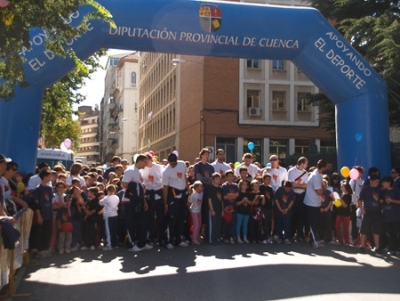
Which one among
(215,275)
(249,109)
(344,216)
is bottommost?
(215,275)

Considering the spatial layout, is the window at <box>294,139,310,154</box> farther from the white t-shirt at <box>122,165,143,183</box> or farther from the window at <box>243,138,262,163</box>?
the white t-shirt at <box>122,165,143,183</box>

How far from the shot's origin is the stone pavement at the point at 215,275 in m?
7.21

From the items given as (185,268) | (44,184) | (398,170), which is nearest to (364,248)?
(398,170)

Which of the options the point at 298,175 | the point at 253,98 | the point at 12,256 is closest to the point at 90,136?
the point at 253,98

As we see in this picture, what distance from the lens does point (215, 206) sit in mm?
11820

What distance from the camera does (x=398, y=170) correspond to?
38.2 ft

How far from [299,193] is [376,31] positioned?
624cm

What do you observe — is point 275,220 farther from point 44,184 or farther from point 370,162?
point 44,184

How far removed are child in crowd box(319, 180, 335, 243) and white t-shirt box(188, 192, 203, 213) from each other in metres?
2.60

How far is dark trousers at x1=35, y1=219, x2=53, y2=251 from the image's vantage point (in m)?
10.0

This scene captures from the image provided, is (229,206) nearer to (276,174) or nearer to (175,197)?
(175,197)

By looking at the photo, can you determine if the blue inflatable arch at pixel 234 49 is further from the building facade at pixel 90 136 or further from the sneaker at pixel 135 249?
the building facade at pixel 90 136

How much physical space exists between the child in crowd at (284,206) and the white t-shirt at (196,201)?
1.73m

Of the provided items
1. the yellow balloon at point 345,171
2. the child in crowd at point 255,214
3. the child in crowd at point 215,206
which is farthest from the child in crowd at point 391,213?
the child in crowd at point 215,206
